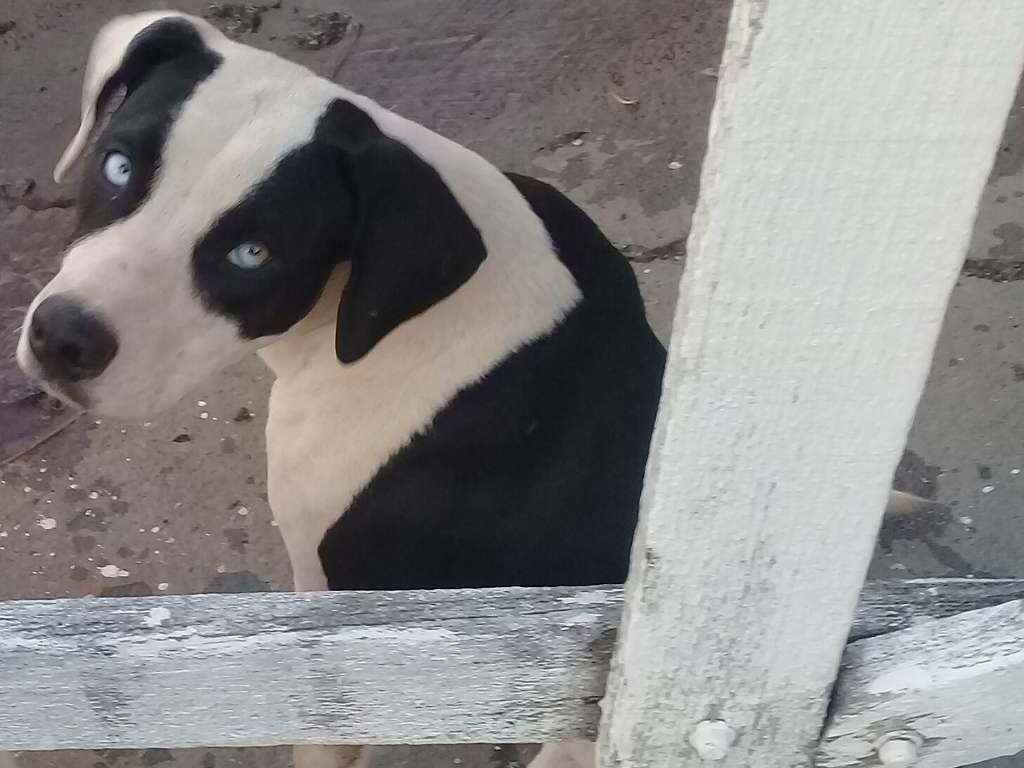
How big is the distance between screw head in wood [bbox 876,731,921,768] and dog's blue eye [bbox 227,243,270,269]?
98 cm

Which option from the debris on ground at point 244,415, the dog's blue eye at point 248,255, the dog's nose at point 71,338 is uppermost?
the dog's blue eye at point 248,255

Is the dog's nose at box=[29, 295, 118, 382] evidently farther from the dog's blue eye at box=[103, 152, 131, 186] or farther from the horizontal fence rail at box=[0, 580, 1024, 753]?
the horizontal fence rail at box=[0, 580, 1024, 753]

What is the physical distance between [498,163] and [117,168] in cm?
177

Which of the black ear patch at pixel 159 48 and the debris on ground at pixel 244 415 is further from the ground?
the black ear patch at pixel 159 48

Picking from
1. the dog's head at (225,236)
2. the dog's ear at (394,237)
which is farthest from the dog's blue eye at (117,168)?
the dog's ear at (394,237)

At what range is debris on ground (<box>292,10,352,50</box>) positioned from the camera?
3.43 m

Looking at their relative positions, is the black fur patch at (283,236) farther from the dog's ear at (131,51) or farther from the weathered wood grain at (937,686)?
the weathered wood grain at (937,686)

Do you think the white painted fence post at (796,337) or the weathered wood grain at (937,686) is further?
the weathered wood grain at (937,686)

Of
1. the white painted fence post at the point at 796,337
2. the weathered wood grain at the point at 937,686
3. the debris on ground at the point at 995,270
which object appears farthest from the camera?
the debris on ground at the point at 995,270

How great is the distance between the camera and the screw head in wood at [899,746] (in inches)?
40.7

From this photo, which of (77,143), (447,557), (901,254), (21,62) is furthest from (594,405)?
(21,62)

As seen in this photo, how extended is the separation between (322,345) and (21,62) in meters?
2.29

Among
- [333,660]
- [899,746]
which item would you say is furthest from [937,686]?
[333,660]

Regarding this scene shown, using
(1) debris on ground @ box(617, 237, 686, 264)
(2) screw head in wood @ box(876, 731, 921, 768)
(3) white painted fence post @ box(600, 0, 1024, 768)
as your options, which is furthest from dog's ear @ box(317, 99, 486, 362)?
(1) debris on ground @ box(617, 237, 686, 264)
